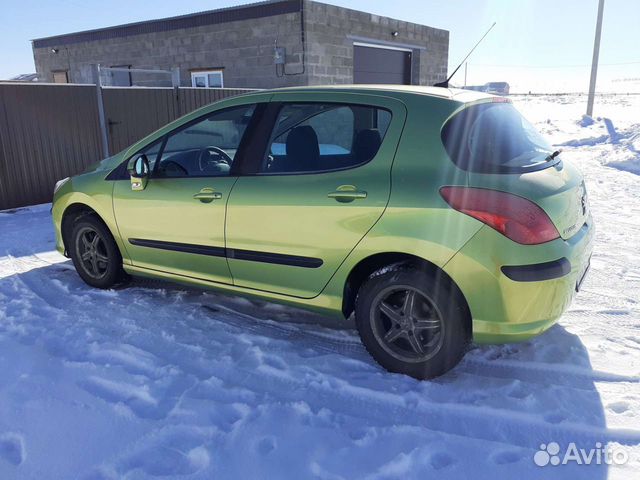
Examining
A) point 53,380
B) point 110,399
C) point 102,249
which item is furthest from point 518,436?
point 102,249

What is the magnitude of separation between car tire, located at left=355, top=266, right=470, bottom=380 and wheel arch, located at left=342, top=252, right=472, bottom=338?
0.05 feet

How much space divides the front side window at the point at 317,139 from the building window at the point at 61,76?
19322 millimetres

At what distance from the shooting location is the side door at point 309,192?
9.94 feet

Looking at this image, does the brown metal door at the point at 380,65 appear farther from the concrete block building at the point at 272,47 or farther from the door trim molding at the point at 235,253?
the door trim molding at the point at 235,253

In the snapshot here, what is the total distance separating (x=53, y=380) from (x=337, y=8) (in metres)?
12.3

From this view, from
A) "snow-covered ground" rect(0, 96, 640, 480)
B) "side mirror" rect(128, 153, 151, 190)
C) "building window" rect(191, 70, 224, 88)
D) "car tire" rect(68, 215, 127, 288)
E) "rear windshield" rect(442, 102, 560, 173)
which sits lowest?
"snow-covered ground" rect(0, 96, 640, 480)

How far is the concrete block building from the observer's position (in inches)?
506

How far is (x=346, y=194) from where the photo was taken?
9.97 ft

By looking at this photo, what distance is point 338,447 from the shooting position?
8.14ft

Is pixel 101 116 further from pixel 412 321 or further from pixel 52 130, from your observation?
pixel 412 321

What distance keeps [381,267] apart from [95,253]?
105 inches

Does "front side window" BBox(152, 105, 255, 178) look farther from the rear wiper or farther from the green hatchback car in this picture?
the rear wiper

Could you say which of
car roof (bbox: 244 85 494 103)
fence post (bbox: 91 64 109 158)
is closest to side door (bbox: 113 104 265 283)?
car roof (bbox: 244 85 494 103)

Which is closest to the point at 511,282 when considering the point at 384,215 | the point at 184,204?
the point at 384,215
